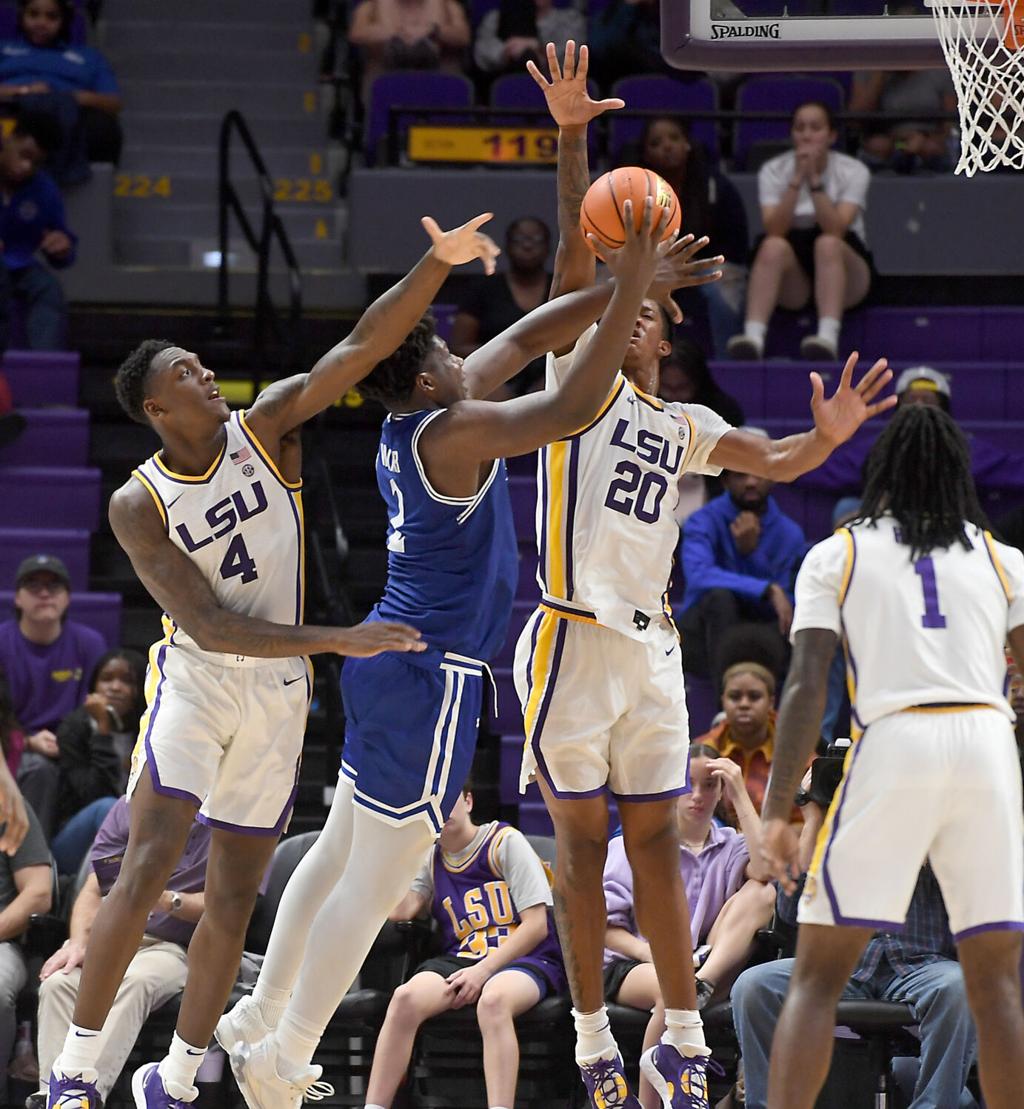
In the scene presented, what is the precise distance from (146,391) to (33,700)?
362 cm

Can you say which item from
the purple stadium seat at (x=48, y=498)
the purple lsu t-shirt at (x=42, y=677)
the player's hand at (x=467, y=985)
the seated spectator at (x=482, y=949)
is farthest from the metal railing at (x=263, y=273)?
the player's hand at (x=467, y=985)

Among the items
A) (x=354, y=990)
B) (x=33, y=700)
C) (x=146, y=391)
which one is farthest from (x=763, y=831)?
(x=33, y=700)

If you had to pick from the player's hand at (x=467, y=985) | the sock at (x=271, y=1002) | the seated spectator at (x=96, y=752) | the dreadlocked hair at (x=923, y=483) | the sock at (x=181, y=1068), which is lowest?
the player's hand at (x=467, y=985)

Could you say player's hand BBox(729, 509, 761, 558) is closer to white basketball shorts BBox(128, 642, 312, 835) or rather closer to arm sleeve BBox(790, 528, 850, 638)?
white basketball shorts BBox(128, 642, 312, 835)

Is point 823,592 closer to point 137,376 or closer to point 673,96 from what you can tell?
point 137,376

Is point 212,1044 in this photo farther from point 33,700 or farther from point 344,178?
point 344,178

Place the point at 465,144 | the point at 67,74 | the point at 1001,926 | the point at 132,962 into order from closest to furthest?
1. the point at 1001,926
2. the point at 132,962
3. the point at 465,144
4. the point at 67,74

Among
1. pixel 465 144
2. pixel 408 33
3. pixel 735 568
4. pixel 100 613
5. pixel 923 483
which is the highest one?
pixel 408 33

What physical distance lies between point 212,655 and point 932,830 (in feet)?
7.48

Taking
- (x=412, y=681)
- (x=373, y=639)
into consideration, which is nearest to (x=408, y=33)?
(x=412, y=681)

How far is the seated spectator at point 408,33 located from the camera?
42.7 feet

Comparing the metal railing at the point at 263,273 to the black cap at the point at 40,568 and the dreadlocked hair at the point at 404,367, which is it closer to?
the black cap at the point at 40,568

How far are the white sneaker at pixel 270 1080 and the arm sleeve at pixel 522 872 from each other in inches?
79.8

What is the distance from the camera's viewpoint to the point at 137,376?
20.0ft
